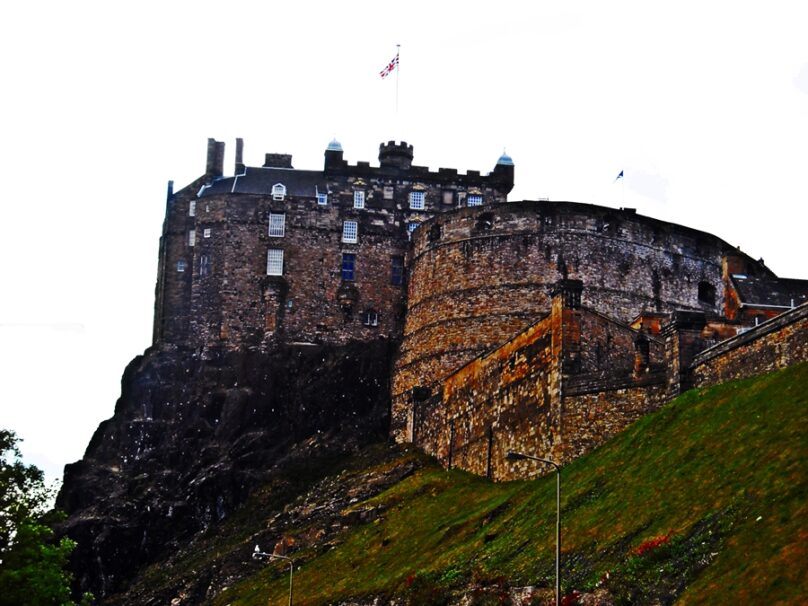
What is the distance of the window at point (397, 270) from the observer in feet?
296

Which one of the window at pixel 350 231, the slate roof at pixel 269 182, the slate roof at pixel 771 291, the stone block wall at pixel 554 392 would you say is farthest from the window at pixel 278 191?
the slate roof at pixel 771 291

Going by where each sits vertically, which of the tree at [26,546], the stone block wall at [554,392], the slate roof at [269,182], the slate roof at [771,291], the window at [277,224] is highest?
the slate roof at [269,182]

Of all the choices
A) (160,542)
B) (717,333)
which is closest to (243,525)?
(160,542)

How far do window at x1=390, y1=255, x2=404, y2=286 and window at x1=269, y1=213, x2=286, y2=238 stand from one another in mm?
7622

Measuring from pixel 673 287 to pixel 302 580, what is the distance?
32.5m

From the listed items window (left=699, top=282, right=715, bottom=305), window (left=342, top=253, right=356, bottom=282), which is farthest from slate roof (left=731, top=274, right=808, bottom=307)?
window (left=342, top=253, right=356, bottom=282)

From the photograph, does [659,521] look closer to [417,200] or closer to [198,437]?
[198,437]

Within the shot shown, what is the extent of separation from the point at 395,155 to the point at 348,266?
358 inches

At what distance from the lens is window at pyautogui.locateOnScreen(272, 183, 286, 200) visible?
91.8 m

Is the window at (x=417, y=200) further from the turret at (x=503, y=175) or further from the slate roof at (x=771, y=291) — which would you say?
the slate roof at (x=771, y=291)

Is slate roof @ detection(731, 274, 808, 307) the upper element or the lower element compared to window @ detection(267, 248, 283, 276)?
lower

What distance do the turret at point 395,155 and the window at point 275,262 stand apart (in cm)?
965

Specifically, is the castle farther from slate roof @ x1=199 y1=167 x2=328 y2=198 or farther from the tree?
the tree

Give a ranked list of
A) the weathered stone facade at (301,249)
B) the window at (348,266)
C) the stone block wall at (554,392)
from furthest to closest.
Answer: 1. the window at (348,266)
2. the weathered stone facade at (301,249)
3. the stone block wall at (554,392)
